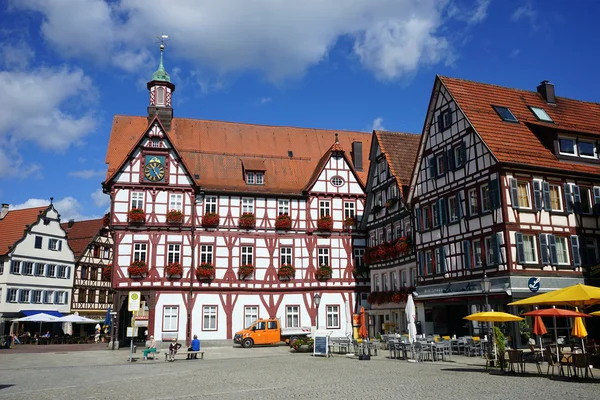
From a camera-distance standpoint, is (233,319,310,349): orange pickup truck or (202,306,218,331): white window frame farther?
(202,306,218,331): white window frame

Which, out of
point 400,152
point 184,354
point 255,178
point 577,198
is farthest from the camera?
point 255,178

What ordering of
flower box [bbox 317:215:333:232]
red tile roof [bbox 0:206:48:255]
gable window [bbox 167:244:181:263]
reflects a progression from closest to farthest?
1. gable window [bbox 167:244:181:263]
2. flower box [bbox 317:215:333:232]
3. red tile roof [bbox 0:206:48:255]

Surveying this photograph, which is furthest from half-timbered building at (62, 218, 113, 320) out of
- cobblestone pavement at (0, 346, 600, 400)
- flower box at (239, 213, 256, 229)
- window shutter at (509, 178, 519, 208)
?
window shutter at (509, 178, 519, 208)

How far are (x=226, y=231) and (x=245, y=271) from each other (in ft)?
10.6

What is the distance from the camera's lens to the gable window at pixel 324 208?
44188mm

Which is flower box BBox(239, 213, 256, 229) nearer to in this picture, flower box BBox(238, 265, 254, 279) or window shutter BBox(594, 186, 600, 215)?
flower box BBox(238, 265, 254, 279)

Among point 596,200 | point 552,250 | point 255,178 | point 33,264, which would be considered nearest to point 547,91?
point 596,200

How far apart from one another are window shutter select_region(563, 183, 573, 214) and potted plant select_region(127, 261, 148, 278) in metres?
26.3

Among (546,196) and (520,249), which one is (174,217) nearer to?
(520,249)

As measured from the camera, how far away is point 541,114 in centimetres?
3241

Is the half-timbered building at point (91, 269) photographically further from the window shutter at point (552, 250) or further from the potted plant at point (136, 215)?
the window shutter at point (552, 250)

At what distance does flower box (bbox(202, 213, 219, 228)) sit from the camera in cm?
4128

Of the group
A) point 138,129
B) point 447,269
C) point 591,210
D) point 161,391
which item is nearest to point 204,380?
point 161,391

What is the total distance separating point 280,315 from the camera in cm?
4216
